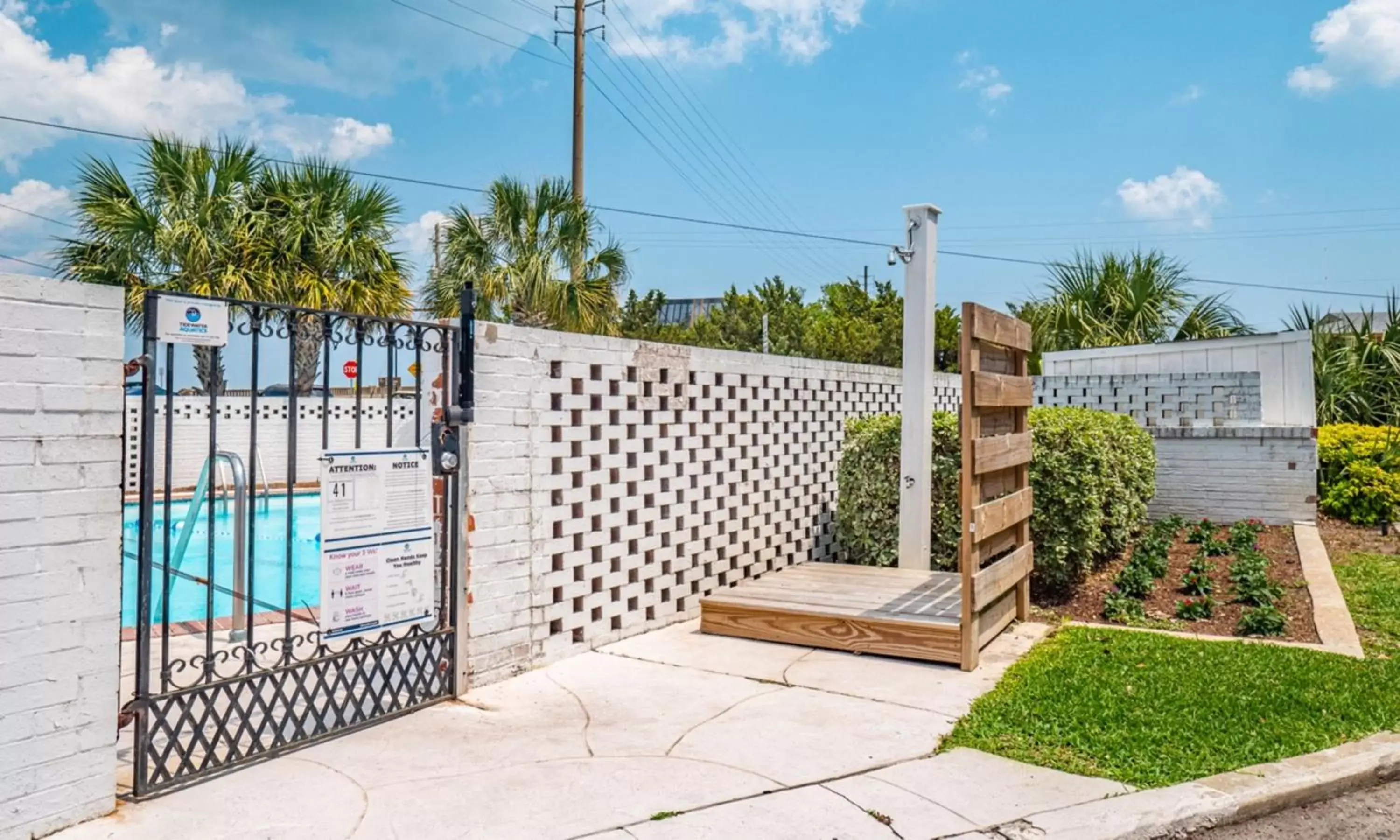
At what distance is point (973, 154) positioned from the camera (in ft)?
57.6

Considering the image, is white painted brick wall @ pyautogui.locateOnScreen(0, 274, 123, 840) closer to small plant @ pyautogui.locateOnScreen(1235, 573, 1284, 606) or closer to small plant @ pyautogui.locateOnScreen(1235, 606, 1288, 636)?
small plant @ pyautogui.locateOnScreen(1235, 606, 1288, 636)

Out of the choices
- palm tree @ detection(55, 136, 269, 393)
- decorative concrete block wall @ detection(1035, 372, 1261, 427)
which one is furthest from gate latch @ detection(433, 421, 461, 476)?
palm tree @ detection(55, 136, 269, 393)

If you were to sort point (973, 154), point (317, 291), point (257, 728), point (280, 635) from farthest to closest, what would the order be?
point (973, 154)
point (317, 291)
point (280, 635)
point (257, 728)

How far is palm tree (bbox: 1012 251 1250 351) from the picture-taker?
49.5 ft

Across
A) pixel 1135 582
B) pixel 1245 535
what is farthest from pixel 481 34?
pixel 1135 582

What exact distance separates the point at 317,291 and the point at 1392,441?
13959mm

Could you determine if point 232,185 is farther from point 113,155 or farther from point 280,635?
point 280,635

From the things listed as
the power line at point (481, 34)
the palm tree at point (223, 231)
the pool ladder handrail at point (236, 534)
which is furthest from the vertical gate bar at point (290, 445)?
the power line at point (481, 34)

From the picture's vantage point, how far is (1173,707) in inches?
167

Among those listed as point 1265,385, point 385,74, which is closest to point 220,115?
point 385,74

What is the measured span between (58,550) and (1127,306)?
15532 mm

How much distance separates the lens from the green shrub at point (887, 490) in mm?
6914

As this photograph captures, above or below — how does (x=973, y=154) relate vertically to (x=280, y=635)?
above

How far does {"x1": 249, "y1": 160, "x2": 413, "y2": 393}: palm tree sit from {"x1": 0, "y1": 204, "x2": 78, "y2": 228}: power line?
2.48 m
